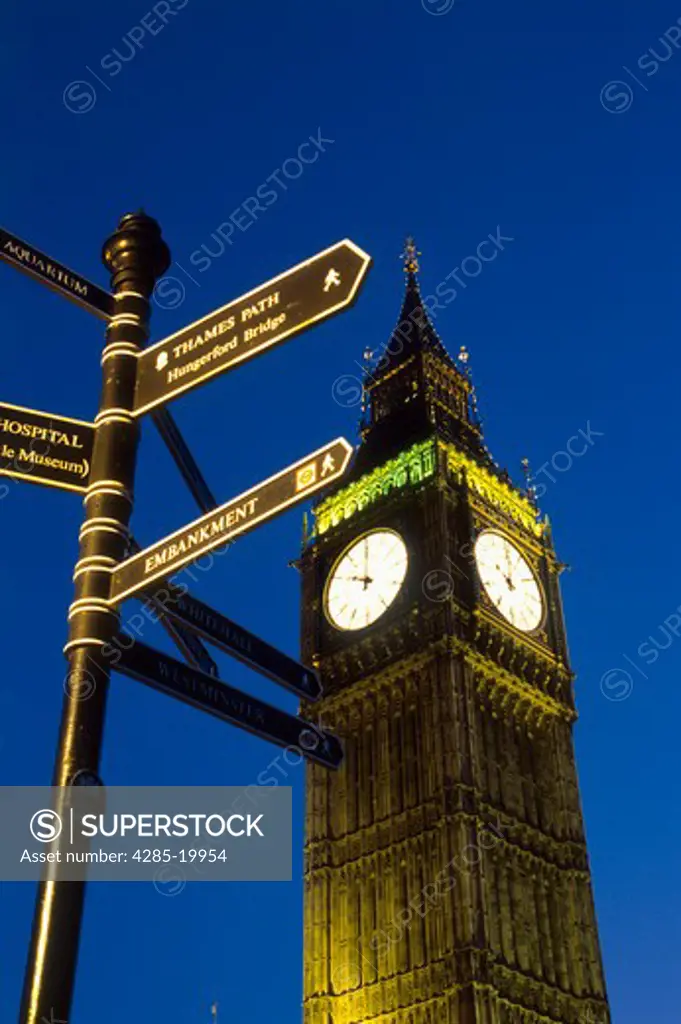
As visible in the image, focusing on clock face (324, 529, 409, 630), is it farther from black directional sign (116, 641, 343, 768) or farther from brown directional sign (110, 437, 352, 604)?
brown directional sign (110, 437, 352, 604)

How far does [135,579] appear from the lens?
8.80 metres

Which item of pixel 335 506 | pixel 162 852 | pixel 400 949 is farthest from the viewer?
pixel 335 506

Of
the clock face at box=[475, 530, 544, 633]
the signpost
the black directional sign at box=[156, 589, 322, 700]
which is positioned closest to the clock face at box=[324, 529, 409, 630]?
the clock face at box=[475, 530, 544, 633]

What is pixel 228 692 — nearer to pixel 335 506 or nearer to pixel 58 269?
pixel 58 269

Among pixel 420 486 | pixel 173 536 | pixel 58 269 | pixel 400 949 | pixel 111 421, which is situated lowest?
pixel 173 536

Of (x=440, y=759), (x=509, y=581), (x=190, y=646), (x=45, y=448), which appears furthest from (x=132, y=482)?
(x=509, y=581)

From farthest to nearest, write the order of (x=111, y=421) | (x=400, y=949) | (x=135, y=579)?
(x=400, y=949) < (x=111, y=421) < (x=135, y=579)

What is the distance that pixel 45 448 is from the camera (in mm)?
9484

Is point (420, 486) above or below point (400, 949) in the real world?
above

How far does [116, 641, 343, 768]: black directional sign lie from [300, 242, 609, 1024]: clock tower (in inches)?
1337

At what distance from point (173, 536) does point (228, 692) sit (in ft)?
4.43

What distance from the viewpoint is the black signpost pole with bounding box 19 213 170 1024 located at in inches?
302

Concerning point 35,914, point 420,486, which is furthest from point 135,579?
point 420,486

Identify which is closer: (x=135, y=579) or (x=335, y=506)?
(x=135, y=579)
